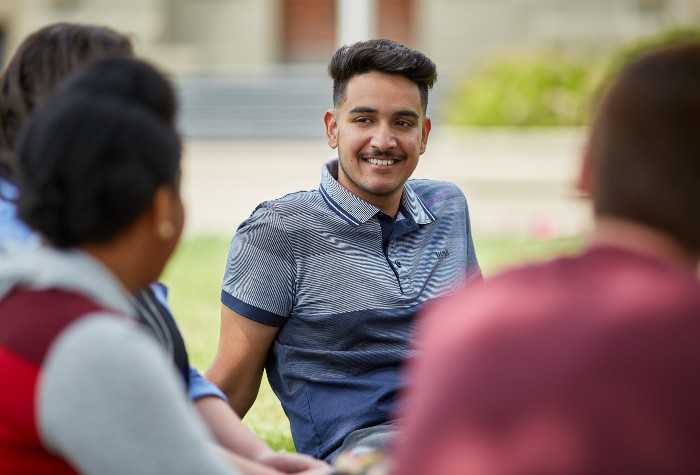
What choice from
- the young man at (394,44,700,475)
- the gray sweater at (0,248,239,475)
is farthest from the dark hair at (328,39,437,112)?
the young man at (394,44,700,475)

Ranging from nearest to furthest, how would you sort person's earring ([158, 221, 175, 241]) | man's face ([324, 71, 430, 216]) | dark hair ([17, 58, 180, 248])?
dark hair ([17, 58, 180, 248]) → person's earring ([158, 221, 175, 241]) → man's face ([324, 71, 430, 216])

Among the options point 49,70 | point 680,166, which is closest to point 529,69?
point 49,70

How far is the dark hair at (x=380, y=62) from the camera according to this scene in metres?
3.99

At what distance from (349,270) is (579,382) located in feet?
6.95

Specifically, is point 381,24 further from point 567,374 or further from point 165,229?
point 567,374

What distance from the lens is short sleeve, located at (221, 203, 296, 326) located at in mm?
3773

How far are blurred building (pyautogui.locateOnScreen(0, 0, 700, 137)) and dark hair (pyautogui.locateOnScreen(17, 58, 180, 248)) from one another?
63.0 feet

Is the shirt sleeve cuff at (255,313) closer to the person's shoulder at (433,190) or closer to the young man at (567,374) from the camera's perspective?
the person's shoulder at (433,190)

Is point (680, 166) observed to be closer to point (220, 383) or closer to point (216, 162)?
point (220, 383)

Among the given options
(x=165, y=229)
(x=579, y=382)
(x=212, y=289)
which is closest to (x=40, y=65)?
(x=165, y=229)

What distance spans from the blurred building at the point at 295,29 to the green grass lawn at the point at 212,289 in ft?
35.9

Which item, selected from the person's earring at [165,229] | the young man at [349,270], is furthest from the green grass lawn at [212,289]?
the person's earring at [165,229]

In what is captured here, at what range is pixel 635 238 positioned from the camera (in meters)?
1.87

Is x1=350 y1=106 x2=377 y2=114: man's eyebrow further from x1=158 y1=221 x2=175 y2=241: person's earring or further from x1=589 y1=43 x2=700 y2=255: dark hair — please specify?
x1=589 y1=43 x2=700 y2=255: dark hair
